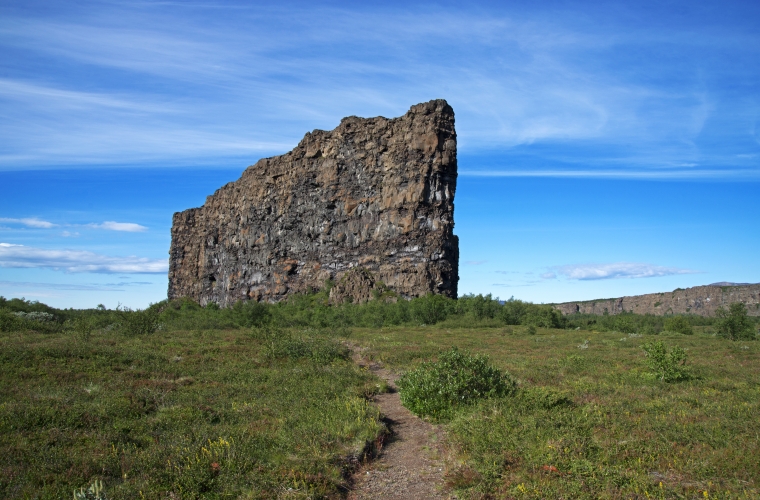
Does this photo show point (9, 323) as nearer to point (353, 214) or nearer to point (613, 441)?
point (613, 441)

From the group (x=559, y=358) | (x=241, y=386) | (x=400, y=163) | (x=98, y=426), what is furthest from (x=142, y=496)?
(x=400, y=163)

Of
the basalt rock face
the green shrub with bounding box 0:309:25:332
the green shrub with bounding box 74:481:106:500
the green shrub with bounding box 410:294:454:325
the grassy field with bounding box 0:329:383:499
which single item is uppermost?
the basalt rock face

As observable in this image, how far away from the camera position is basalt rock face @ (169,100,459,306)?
4578 centimetres

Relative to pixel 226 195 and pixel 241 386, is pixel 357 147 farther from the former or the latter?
pixel 241 386

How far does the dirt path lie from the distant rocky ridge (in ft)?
304

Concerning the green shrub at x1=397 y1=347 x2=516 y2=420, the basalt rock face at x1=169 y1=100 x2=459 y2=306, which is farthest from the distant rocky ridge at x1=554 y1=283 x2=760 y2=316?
the green shrub at x1=397 y1=347 x2=516 y2=420

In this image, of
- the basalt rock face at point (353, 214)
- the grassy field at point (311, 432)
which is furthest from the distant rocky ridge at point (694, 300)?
the grassy field at point (311, 432)

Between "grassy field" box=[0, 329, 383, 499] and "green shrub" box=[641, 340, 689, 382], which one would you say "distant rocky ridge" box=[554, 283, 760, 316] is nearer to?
"green shrub" box=[641, 340, 689, 382]

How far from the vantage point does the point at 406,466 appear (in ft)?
27.7

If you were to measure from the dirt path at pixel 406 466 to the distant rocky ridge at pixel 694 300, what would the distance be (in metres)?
92.6

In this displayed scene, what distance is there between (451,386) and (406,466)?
303cm

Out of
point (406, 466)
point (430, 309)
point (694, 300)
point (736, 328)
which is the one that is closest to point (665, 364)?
point (406, 466)

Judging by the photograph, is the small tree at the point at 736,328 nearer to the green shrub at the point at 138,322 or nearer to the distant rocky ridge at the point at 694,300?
the green shrub at the point at 138,322

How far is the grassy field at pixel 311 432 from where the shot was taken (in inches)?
274
